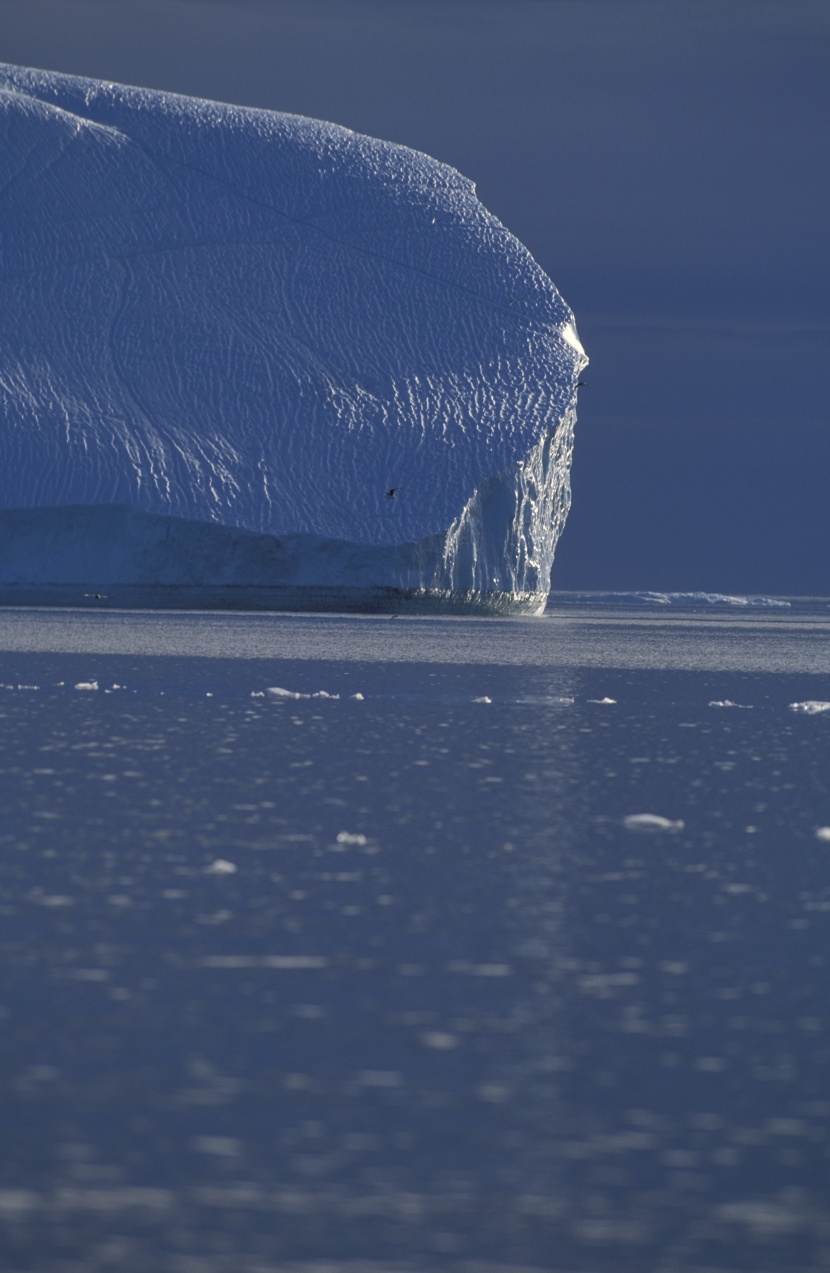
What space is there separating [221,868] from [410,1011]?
1710 mm

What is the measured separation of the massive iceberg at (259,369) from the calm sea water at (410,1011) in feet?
71.4

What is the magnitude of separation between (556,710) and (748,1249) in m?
10.2

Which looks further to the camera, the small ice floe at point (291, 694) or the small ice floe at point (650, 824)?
the small ice floe at point (291, 694)

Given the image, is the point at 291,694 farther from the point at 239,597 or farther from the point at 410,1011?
the point at 239,597

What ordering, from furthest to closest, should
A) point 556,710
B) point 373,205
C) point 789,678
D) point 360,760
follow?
point 373,205
point 789,678
point 556,710
point 360,760

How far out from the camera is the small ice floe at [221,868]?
5.41 m

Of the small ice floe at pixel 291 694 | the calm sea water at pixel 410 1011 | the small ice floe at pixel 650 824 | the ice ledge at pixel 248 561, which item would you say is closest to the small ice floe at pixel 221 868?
the calm sea water at pixel 410 1011

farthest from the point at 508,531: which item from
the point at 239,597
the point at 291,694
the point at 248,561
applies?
the point at 291,694

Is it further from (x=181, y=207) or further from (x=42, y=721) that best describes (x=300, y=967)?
(x=181, y=207)

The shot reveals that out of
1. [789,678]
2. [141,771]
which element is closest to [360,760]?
[141,771]

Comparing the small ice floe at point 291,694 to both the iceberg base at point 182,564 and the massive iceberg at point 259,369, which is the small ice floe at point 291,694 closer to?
the massive iceberg at point 259,369

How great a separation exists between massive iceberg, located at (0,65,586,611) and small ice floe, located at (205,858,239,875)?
24.7 metres

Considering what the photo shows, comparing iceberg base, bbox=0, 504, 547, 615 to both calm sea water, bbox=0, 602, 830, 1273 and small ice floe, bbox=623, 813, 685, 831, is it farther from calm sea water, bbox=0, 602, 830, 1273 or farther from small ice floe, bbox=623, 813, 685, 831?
small ice floe, bbox=623, 813, 685, 831

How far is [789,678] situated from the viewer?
1808 centimetres
